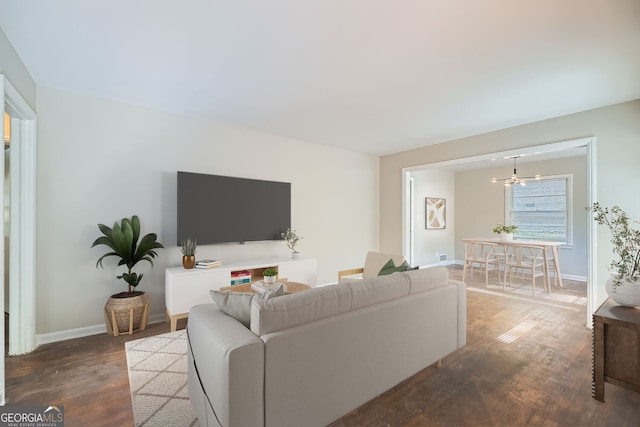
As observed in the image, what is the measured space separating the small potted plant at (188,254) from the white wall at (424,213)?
4840 millimetres

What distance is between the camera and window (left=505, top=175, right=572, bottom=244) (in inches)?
227

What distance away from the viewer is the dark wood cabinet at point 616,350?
1820 millimetres

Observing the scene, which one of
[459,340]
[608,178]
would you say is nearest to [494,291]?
[608,178]

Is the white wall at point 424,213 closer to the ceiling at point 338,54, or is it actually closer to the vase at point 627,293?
the ceiling at point 338,54

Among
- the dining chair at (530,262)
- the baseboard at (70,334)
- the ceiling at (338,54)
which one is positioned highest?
the ceiling at (338,54)

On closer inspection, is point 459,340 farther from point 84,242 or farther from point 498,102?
point 84,242

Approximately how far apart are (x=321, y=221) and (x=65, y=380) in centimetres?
349

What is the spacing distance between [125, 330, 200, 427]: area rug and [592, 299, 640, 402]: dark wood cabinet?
2572 millimetres

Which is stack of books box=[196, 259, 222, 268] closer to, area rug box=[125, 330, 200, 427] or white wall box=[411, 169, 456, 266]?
area rug box=[125, 330, 200, 427]

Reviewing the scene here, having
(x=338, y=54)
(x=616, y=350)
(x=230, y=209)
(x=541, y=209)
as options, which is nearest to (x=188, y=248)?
(x=230, y=209)

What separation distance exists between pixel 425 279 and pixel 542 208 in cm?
557

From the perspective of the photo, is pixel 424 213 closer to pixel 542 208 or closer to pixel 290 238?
pixel 542 208

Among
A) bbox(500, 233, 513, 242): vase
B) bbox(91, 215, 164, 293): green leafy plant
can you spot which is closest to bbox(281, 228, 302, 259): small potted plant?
bbox(91, 215, 164, 293): green leafy plant

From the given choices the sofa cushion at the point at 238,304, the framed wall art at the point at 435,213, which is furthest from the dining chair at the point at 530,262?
the sofa cushion at the point at 238,304
